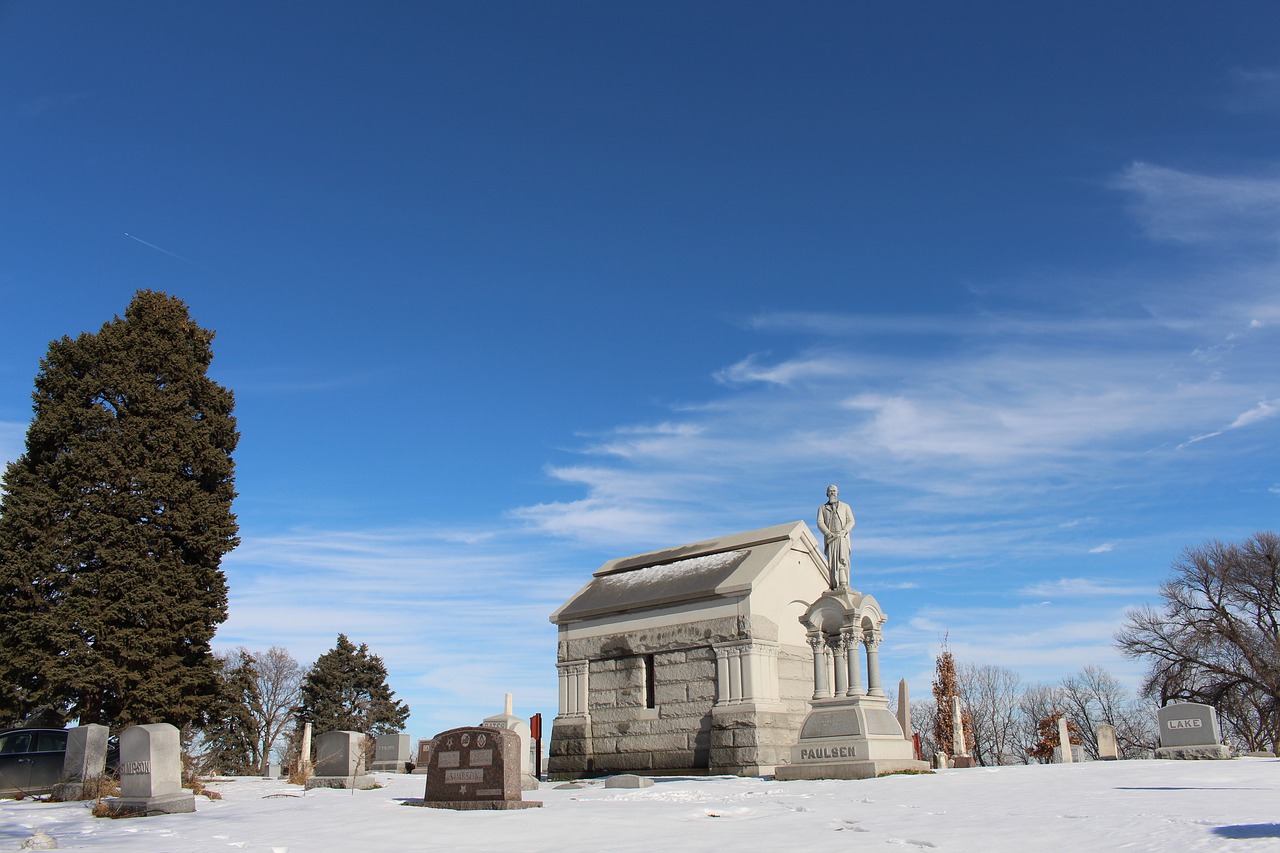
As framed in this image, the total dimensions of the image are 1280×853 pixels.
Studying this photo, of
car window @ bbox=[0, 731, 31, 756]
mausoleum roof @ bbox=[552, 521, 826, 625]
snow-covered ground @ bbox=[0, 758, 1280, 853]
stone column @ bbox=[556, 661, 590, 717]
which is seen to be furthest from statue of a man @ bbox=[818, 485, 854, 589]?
car window @ bbox=[0, 731, 31, 756]

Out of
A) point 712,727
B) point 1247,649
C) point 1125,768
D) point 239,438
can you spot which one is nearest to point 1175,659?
point 1247,649

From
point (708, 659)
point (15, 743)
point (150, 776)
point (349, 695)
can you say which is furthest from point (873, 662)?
point (349, 695)

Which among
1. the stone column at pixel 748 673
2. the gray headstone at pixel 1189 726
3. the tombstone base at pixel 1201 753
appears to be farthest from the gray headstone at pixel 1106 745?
the stone column at pixel 748 673

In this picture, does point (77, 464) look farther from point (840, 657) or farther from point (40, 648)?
point (840, 657)

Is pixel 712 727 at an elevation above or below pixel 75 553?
below

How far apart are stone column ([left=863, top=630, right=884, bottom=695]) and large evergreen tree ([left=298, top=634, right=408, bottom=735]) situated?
1367 inches

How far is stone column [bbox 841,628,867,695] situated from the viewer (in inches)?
800

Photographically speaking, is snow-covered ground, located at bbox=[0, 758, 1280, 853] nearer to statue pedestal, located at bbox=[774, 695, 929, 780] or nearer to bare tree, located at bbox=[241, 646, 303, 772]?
statue pedestal, located at bbox=[774, 695, 929, 780]

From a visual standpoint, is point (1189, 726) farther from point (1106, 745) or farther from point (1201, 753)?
point (1106, 745)

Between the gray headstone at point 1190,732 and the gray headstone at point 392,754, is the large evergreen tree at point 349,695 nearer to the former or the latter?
the gray headstone at point 392,754

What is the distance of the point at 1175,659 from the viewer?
38.3 meters

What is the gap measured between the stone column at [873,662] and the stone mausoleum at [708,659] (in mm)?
25

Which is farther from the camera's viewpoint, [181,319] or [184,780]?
[181,319]

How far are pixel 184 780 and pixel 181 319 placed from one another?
14794 mm
